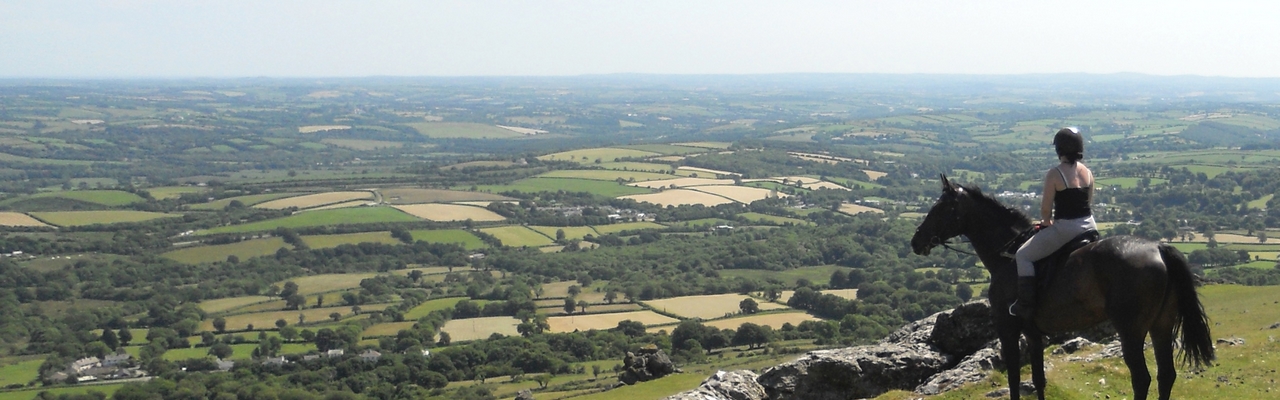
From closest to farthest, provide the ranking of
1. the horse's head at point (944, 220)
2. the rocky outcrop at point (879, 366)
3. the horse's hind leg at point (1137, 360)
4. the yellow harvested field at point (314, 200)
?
1. the horse's hind leg at point (1137, 360)
2. the horse's head at point (944, 220)
3. the rocky outcrop at point (879, 366)
4. the yellow harvested field at point (314, 200)

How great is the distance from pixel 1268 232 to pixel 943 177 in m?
86.4

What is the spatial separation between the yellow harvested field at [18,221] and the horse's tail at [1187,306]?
395 ft

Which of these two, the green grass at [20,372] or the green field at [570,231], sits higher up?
the green grass at [20,372]

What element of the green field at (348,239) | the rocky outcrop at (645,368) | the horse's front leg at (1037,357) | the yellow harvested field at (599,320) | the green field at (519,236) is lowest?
the green field at (519,236)

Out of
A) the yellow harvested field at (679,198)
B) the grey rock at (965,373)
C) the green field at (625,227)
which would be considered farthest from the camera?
the yellow harvested field at (679,198)

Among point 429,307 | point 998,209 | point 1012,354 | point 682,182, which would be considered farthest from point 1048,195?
point 682,182

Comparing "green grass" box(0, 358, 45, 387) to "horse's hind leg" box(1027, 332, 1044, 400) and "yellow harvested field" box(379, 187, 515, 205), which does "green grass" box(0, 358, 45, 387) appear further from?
"yellow harvested field" box(379, 187, 515, 205)

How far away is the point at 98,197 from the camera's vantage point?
→ 128 m

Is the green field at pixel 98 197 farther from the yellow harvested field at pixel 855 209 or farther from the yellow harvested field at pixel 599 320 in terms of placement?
the yellow harvested field at pixel 855 209

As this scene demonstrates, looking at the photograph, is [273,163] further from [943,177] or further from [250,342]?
[943,177]

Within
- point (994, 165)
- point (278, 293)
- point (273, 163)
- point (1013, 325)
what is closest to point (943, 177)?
point (1013, 325)

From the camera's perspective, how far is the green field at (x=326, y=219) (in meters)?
104

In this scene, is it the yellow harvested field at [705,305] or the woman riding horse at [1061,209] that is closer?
the woman riding horse at [1061,209]

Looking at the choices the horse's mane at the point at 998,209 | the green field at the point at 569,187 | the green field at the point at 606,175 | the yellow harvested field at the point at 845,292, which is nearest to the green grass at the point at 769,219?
the green field at the point at 569,187
